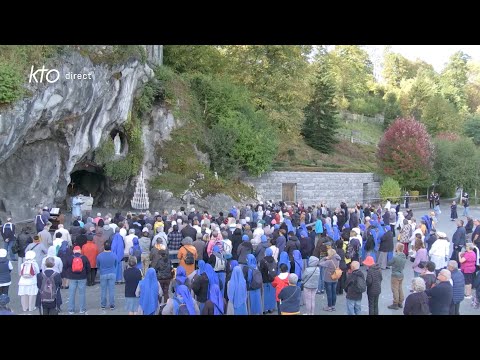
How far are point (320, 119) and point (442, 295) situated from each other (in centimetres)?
3070

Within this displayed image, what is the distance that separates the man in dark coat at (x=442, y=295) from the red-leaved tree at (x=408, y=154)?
78.7 ft

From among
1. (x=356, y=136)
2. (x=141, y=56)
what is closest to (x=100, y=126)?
(x=141, y=56)

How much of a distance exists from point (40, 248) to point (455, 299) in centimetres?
926

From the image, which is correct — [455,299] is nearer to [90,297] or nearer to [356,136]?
[90,297]

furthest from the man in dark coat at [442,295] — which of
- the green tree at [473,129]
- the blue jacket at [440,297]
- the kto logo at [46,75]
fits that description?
the green tree at [473,129]

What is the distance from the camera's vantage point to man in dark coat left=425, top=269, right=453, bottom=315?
8.86 m

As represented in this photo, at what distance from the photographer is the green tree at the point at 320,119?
3819 centimetres

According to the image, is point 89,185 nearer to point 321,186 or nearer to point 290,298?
point 321,186

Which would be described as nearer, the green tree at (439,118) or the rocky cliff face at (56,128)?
the rocky cliff face at (56,128)

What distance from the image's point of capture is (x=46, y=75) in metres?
17.6

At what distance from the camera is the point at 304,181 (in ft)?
104

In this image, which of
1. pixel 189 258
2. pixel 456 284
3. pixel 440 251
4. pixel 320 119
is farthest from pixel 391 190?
pixel 189 258

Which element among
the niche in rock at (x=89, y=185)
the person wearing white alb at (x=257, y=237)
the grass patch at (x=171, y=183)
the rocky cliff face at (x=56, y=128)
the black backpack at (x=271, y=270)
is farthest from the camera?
the niche in rock at (x=89, y=185)

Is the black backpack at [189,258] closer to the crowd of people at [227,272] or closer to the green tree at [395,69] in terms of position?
the crowd of people at [227,272]
